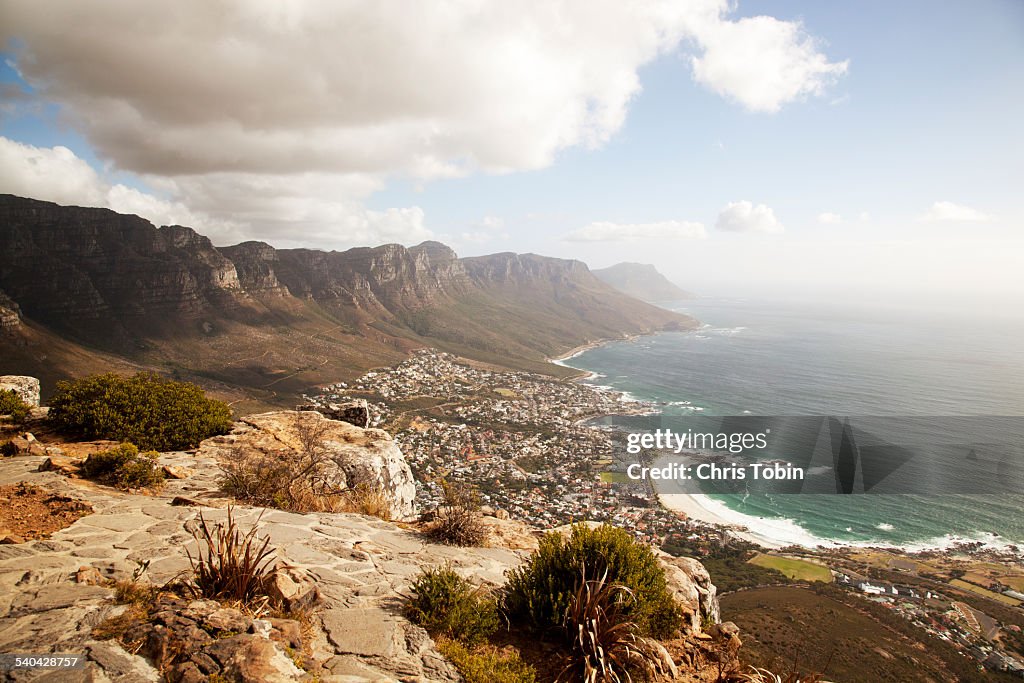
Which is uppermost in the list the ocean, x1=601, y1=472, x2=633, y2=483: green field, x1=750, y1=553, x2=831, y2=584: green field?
the ocean

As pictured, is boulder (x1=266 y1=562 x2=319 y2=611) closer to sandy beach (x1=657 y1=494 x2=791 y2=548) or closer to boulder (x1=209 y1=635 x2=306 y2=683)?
boulder (x1=209 y1=635 x2=306 y2=683)

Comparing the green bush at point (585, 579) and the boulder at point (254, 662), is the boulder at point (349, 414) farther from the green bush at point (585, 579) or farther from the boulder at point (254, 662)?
the boulder at point (254, 662)

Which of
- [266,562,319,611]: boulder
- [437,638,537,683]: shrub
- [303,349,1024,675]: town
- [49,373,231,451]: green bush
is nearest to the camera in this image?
[437,638,537,683]: shrub

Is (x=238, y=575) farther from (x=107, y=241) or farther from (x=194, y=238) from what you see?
(x=194, y=238)

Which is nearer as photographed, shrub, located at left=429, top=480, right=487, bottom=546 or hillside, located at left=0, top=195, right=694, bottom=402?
shrub, located at left=429, top=480, right=487, bottom=546

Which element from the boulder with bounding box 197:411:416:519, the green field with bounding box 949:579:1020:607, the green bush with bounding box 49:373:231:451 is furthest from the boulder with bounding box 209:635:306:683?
the green field with bounding box 949:579:1020:607

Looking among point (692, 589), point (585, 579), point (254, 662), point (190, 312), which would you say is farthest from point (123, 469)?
point (190, 312)
